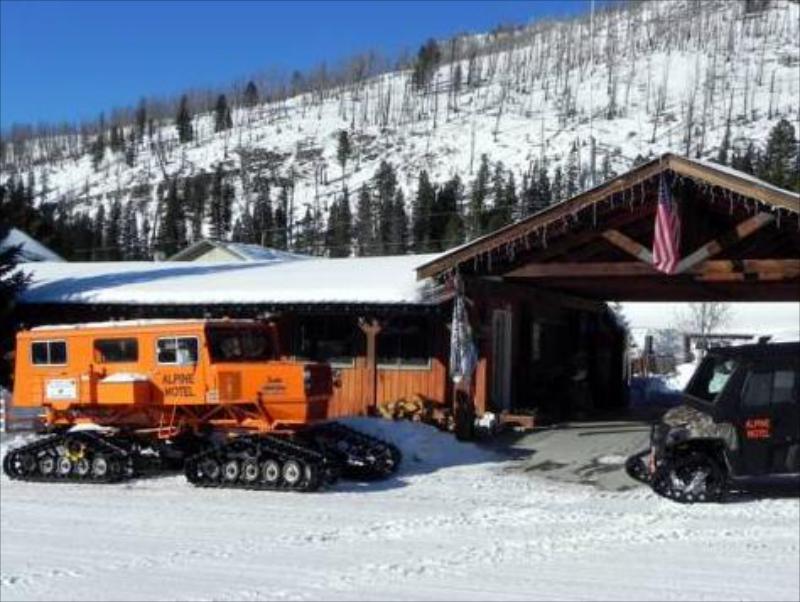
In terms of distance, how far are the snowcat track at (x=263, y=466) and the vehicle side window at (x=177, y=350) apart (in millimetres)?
1420

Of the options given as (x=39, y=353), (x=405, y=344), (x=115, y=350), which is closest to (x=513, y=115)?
(x=405, y=344)

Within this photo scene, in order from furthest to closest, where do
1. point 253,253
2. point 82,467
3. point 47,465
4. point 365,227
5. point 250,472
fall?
1. point 365,227
2. point 253,253
3. point 47,465
4. point 82,467
5. point 250,472

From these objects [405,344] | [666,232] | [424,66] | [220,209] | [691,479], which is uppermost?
[424,66]

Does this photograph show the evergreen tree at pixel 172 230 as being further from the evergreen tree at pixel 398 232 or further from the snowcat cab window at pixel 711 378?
the snowcat cab window at pixel 711 378

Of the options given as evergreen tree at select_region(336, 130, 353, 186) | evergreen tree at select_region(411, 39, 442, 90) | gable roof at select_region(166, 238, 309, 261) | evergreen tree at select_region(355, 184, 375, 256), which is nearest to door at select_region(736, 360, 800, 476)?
gable roof at select_region(166, 238, 309, 261)

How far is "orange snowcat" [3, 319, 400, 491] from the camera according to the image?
1492 cm

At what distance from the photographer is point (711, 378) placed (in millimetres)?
13523

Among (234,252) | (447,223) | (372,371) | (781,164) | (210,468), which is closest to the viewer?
(210,468)

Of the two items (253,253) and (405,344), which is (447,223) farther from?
(405,344)

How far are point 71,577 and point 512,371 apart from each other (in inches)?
597

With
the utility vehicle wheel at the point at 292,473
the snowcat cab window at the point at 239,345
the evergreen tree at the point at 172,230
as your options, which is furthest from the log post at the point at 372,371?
the evergreen tree at the point at 172,230

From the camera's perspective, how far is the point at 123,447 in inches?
614

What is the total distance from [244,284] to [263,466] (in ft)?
28.0

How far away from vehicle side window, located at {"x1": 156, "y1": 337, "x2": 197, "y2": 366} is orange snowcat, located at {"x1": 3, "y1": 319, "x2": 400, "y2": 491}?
1 cm
